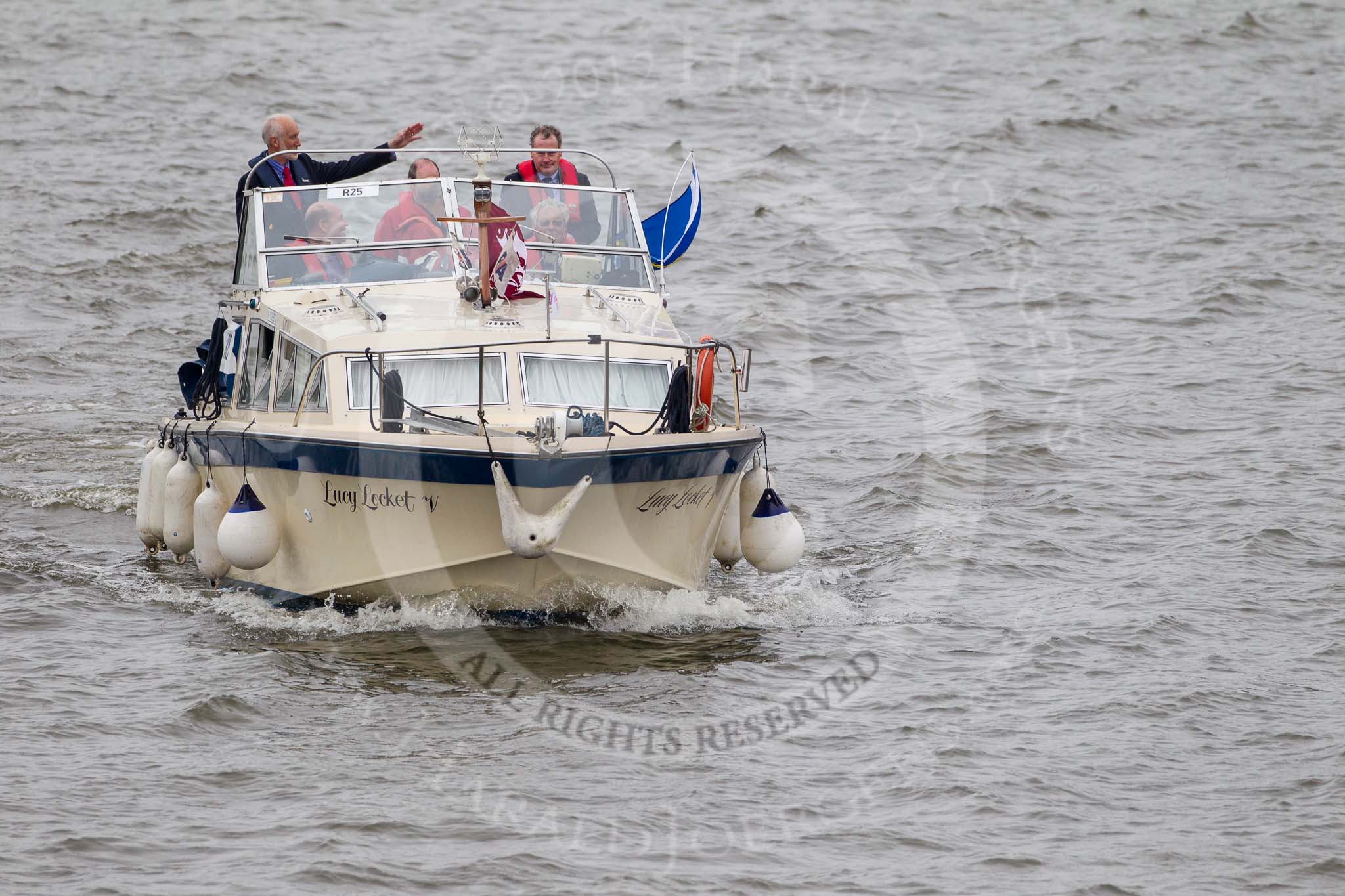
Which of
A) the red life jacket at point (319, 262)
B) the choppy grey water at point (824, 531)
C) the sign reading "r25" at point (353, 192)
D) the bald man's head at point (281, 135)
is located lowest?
the choppy grey water at point (824, 531)

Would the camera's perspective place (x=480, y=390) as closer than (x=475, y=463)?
No

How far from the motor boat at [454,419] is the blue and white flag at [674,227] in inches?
12.1

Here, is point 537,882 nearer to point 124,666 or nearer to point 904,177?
point 124,666

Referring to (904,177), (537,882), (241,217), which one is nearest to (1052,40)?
(904,177)

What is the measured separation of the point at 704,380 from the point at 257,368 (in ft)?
10.6

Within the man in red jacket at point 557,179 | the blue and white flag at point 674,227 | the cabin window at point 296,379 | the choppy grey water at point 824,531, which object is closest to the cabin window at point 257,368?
the cabin window at point 296,379

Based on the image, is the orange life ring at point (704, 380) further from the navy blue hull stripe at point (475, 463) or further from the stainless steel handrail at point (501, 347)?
the navy blue hull stripe at point (475, 463)

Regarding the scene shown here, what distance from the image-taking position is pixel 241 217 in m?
12.1

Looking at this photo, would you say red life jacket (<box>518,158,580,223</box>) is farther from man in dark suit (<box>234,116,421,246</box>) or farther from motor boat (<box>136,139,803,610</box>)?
man in dark suit (<box>234,116,421,246</box>)

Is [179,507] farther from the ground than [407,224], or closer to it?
closer to it

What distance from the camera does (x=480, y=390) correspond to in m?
9.52

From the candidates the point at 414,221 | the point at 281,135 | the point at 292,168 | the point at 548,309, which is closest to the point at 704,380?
the point at 548,309

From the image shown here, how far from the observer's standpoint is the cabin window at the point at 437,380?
10234 millimetres

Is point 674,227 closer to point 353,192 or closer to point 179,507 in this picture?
point 353,192
